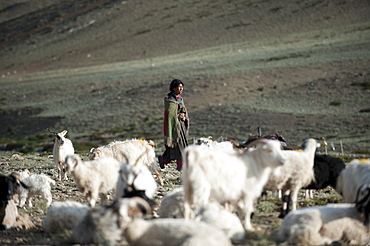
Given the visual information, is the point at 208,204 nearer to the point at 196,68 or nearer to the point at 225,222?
the point at 225,222

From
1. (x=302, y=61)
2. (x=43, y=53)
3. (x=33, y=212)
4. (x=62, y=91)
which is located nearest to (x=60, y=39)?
(x=43, y=53)

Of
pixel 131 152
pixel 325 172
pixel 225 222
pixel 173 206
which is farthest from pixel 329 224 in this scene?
pixel 131 152

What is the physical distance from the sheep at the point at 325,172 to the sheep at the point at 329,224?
6.44 feet

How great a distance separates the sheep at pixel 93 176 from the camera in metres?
8.70

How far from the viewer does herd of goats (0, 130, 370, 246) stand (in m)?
5.89

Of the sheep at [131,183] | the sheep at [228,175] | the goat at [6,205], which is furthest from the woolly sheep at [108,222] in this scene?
the goat at [6,205]

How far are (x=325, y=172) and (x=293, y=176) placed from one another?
1.14 meters

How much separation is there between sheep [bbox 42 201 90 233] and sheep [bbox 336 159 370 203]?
4.36m

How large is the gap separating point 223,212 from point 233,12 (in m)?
93.5

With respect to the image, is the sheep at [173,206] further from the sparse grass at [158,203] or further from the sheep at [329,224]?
the sheep at [329,224]

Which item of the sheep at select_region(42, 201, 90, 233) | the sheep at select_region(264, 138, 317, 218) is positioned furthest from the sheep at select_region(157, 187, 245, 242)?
the sheep at select_region(42, 201, 90, 233)

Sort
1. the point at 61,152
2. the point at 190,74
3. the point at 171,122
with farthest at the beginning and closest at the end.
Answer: the point at 190,74
the point at 61,152
the point at 171,122

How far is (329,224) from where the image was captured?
22.7 feet

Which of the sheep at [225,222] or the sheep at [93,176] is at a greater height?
the sheep at [93,176]
